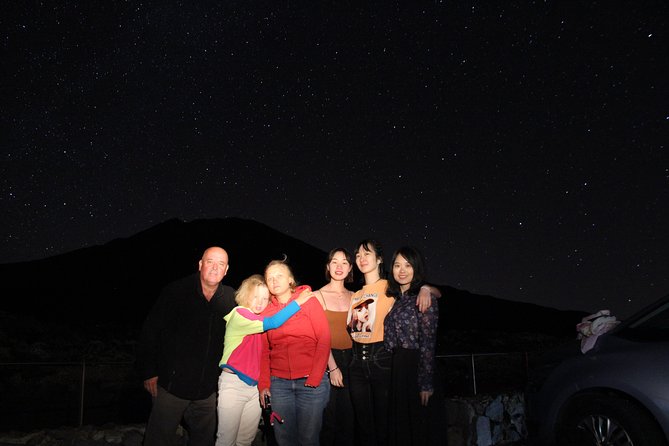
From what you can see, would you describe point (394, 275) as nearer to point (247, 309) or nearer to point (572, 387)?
point (247, 309)

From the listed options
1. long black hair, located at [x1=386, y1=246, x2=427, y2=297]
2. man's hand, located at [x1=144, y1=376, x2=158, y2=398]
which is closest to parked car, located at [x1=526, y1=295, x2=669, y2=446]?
long black hair, located at [x1=386, y1=246, x2=427, y2=297]

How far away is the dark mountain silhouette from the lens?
8862cm

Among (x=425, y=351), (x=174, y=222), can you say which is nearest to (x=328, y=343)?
(x=425, y=351)

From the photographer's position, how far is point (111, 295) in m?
97.9

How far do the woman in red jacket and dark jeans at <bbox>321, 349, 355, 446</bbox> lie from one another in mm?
352

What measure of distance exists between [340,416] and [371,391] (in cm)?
36

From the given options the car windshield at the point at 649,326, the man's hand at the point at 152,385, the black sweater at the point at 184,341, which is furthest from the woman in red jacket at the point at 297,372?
the car windshield at the point at 649,326

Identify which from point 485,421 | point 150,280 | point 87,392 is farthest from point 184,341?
point 150,280

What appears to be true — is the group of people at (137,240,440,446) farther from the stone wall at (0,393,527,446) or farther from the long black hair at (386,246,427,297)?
the stone wall at (0,393,527,446)

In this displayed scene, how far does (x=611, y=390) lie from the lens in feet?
12.8

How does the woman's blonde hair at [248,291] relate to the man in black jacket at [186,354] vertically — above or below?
above

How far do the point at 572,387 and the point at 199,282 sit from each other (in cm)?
309

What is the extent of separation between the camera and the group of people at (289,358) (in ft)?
11.8

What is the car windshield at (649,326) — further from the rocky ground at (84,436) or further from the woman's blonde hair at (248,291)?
the rocky ground at (84,436)
